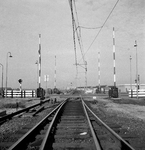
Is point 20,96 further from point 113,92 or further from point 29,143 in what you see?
point 29,143

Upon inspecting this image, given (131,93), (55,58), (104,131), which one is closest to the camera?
(104,131)

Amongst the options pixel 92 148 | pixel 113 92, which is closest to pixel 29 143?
pixel 92 148

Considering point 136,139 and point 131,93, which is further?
point 131,93

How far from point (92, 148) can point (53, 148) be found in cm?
101

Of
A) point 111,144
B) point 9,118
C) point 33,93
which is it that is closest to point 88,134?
point 111,144

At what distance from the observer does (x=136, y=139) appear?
5.70 metres

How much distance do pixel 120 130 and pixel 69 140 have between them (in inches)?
89.3

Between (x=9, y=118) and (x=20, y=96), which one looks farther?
(x=20, y=96)

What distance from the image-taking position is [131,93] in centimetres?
2875

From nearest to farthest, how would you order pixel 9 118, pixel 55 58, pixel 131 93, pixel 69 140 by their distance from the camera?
pixel 69 140, pixel 9 118, pixel 131 93, pixel 55 58

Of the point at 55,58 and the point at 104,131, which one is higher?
the point at 55,58

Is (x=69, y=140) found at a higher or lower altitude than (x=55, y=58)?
lower

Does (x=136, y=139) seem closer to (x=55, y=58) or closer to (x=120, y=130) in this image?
(x=120, y=130)

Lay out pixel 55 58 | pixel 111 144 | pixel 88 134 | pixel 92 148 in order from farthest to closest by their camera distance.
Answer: pixel 55 58 → pixel 88 134 → pixel 111 144 → pixel 92 148
